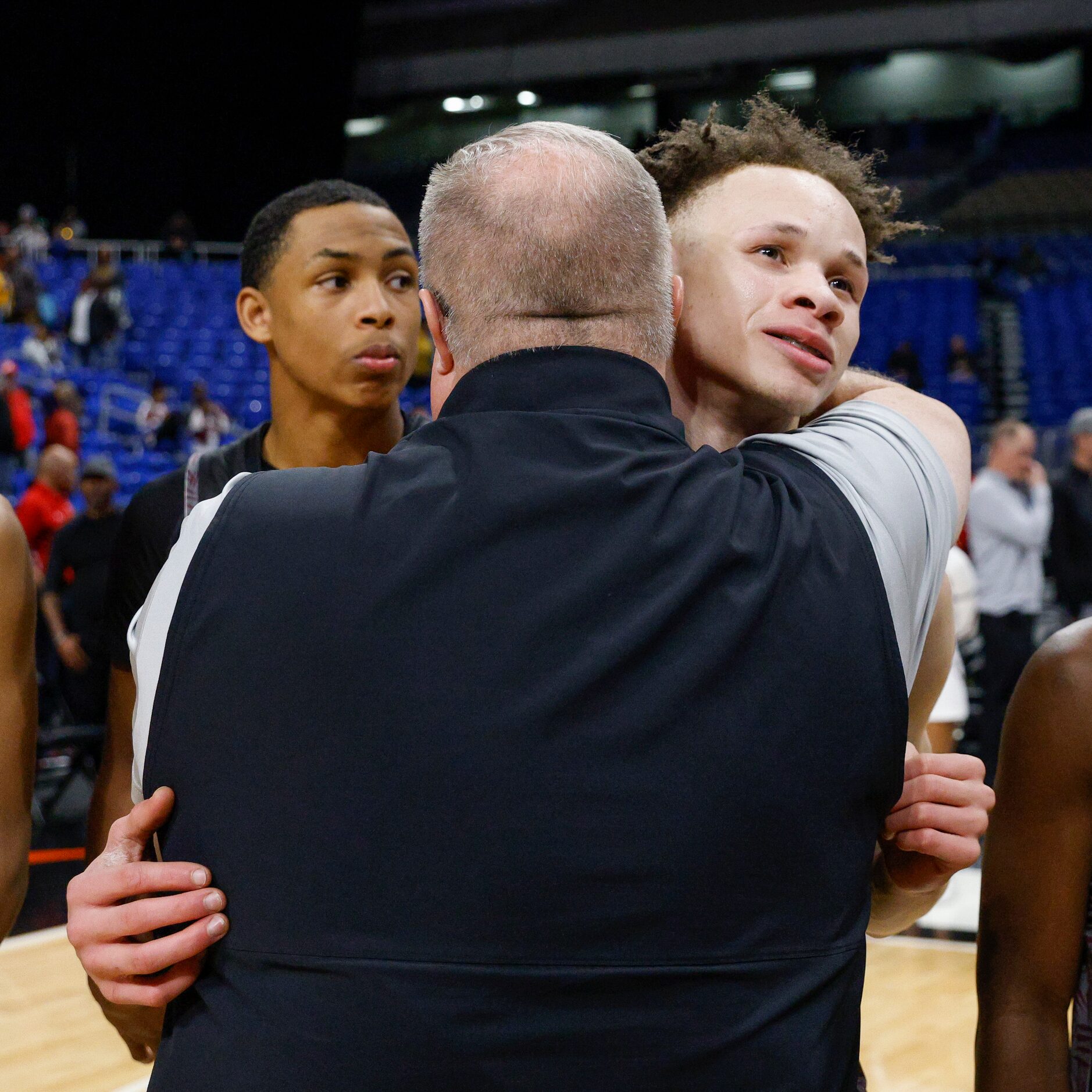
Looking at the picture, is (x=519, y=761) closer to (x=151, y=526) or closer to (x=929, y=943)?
(x=151, y=526)

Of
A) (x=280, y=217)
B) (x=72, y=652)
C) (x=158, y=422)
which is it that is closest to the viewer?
(x=280, y=217)

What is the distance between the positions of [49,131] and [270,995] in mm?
18419

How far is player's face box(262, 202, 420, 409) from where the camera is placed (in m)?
2.19

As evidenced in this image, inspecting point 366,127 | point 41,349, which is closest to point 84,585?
point 41,349

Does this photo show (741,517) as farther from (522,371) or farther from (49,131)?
(49,131)

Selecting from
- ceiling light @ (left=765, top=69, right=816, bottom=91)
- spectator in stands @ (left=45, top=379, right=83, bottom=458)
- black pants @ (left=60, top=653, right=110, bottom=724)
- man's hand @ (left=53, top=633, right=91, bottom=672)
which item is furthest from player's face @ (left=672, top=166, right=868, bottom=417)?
ceiling light @ (left=765, top=69, right=816, bottom=91)

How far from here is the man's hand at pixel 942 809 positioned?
1186 mm

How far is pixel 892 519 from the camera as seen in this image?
43.4 inches

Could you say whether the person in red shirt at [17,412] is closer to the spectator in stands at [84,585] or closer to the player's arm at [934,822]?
the spectator in stands at [84,585]

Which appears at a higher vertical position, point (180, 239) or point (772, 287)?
point (180, 239)

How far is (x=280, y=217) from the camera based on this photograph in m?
2.33

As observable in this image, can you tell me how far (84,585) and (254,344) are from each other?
28.7ft

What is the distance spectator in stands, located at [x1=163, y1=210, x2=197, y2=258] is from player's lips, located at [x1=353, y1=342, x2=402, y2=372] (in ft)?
46.1

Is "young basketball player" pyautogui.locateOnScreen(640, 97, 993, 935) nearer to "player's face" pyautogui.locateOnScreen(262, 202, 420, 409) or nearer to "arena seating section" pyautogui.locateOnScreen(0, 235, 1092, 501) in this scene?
"player's face" pyautogui.locateOnScreen(262, 202, 420, 409)
